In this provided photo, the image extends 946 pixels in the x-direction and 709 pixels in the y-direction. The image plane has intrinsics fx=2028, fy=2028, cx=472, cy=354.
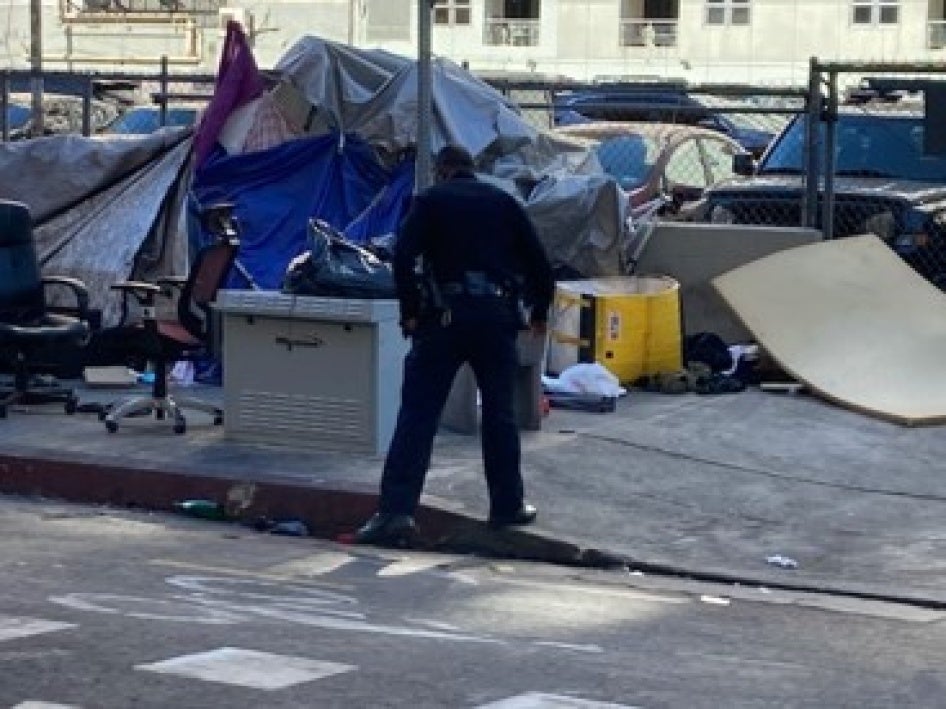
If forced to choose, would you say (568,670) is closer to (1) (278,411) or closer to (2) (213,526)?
(2) (213,526)

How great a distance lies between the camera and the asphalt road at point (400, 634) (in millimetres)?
6703

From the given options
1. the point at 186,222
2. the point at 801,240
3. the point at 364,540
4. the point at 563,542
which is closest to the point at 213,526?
the point at 364,540

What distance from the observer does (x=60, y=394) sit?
13.0m

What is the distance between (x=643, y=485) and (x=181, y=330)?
Answer: 3.26 metres

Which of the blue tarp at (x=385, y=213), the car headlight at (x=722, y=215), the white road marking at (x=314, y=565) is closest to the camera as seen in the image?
the white road marking at (x=314, y=565)

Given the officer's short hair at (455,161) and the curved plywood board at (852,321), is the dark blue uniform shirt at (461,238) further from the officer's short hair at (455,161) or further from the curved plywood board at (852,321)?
the curved plywood board at (852,321)

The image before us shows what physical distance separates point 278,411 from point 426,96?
2048 millimetres

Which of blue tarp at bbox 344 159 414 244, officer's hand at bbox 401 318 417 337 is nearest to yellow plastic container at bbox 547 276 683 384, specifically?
blue tarp at bbox 344 159 414 244

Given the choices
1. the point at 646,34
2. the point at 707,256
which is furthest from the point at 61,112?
the point at 646,34

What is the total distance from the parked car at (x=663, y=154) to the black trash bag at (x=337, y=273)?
10223 millimetres

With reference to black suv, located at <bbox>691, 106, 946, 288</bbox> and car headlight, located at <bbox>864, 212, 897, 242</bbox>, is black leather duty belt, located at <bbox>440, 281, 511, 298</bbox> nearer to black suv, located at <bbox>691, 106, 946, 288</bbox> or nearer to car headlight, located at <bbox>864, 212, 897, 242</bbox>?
black suv, located at <bbox>691, 106, 946, 288</bbox>

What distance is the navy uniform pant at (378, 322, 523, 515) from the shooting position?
9.72m

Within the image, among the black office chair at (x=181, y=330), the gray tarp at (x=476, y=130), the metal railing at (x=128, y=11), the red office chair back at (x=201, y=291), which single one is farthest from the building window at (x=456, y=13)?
the red office chair back at (x=201, y=291)

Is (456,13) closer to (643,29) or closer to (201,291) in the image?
(643,29)
